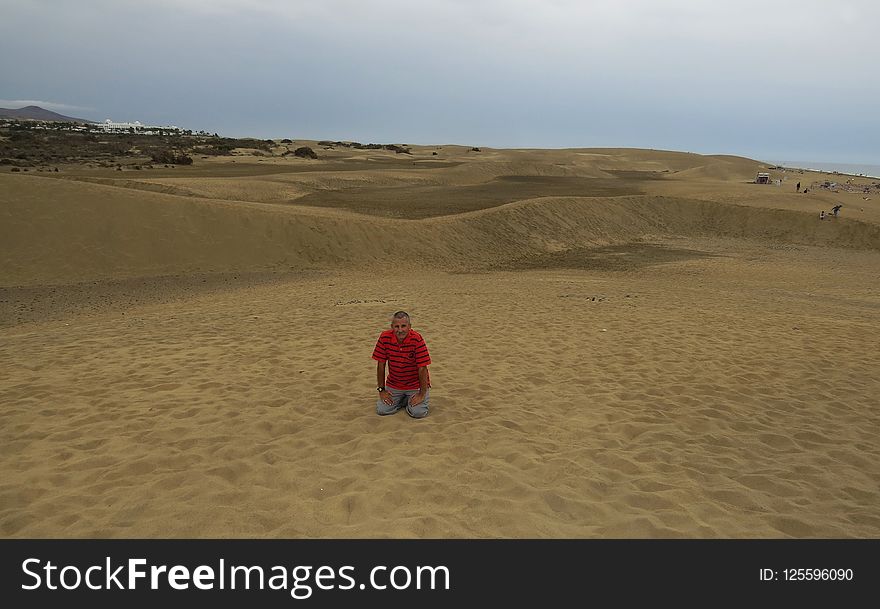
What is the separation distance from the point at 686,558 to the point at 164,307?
13.3 metres

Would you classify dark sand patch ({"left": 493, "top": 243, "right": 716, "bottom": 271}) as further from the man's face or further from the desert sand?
the man's face

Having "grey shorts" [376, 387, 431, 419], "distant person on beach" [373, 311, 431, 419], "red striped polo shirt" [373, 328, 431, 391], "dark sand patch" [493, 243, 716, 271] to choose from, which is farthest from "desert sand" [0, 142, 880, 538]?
"dark sand patch" [493, 243, 716, 271]

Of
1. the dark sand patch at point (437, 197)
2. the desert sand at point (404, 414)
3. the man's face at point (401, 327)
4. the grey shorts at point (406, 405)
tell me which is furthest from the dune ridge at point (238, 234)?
the man's face at point (401, 327)

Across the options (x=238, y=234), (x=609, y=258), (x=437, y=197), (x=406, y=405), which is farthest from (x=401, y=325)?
(x=437, y=197)

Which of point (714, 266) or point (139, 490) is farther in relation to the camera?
point (714, 266)

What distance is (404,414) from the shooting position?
6125 mm

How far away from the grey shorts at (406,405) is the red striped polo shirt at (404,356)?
0.08 metres

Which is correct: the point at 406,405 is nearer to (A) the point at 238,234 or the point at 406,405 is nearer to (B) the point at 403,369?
(B) the point at 403,369

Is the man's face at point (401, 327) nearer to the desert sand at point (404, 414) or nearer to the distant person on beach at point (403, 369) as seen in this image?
the distant person on beach at point (403, 369)

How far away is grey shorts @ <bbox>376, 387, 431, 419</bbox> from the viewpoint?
19.6 ft

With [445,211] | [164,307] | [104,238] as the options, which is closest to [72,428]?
[164,307]

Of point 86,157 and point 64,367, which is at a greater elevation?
point 86,157

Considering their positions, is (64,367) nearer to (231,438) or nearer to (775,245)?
(231,438)

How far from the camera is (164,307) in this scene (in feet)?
44.2
